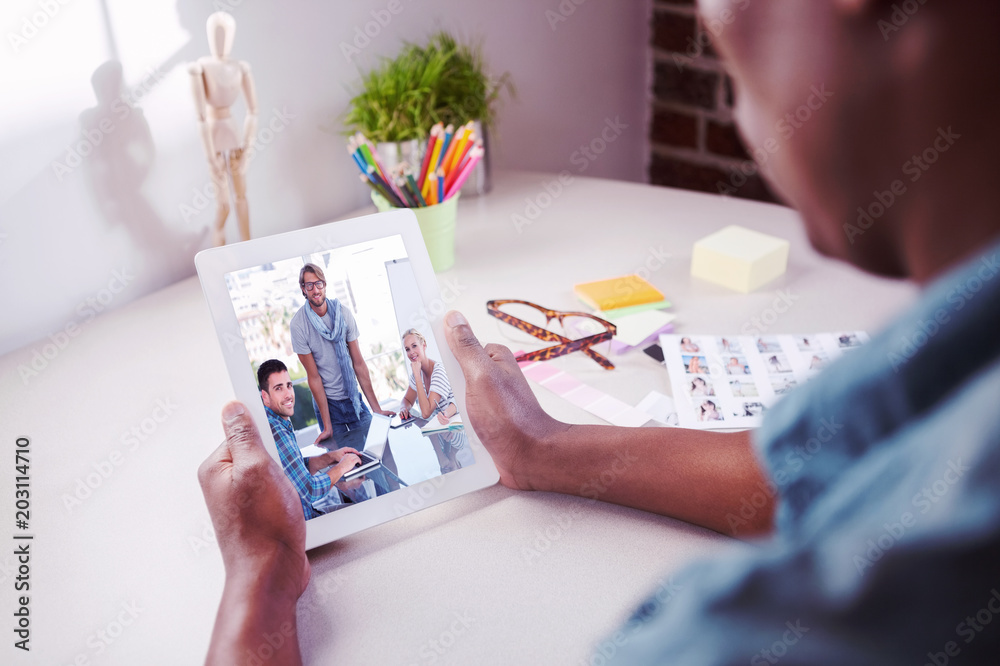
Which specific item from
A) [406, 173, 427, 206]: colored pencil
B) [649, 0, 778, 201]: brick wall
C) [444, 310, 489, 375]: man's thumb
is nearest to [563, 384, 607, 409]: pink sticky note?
[444, 310, 489, 375]: man's thumb

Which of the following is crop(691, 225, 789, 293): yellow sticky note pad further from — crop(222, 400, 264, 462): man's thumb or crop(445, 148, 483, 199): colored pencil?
crop(222, 400, 264, 462): man's thumb

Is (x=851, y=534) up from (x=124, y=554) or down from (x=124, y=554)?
up

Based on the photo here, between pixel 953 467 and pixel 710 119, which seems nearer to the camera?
pixel 953 467

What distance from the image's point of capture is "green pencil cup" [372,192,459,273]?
1105mm

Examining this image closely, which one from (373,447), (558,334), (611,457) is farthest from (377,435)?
(558,334)

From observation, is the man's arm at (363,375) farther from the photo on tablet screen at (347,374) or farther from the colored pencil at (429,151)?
the colored pencil at (429,151)

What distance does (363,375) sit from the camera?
73cm

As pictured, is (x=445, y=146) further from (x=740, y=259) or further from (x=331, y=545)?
(x=331, y=545)

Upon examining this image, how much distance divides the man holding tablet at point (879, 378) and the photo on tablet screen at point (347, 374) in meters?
0.42

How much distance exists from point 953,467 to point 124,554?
667 millimetres

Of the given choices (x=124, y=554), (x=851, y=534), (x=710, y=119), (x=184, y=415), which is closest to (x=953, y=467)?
(x=851, y=534)

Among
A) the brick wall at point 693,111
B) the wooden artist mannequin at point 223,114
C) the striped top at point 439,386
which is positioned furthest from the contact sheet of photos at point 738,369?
the brick wall at point 693,111

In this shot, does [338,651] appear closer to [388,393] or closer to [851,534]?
[388,393]

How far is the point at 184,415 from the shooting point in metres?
0.85
